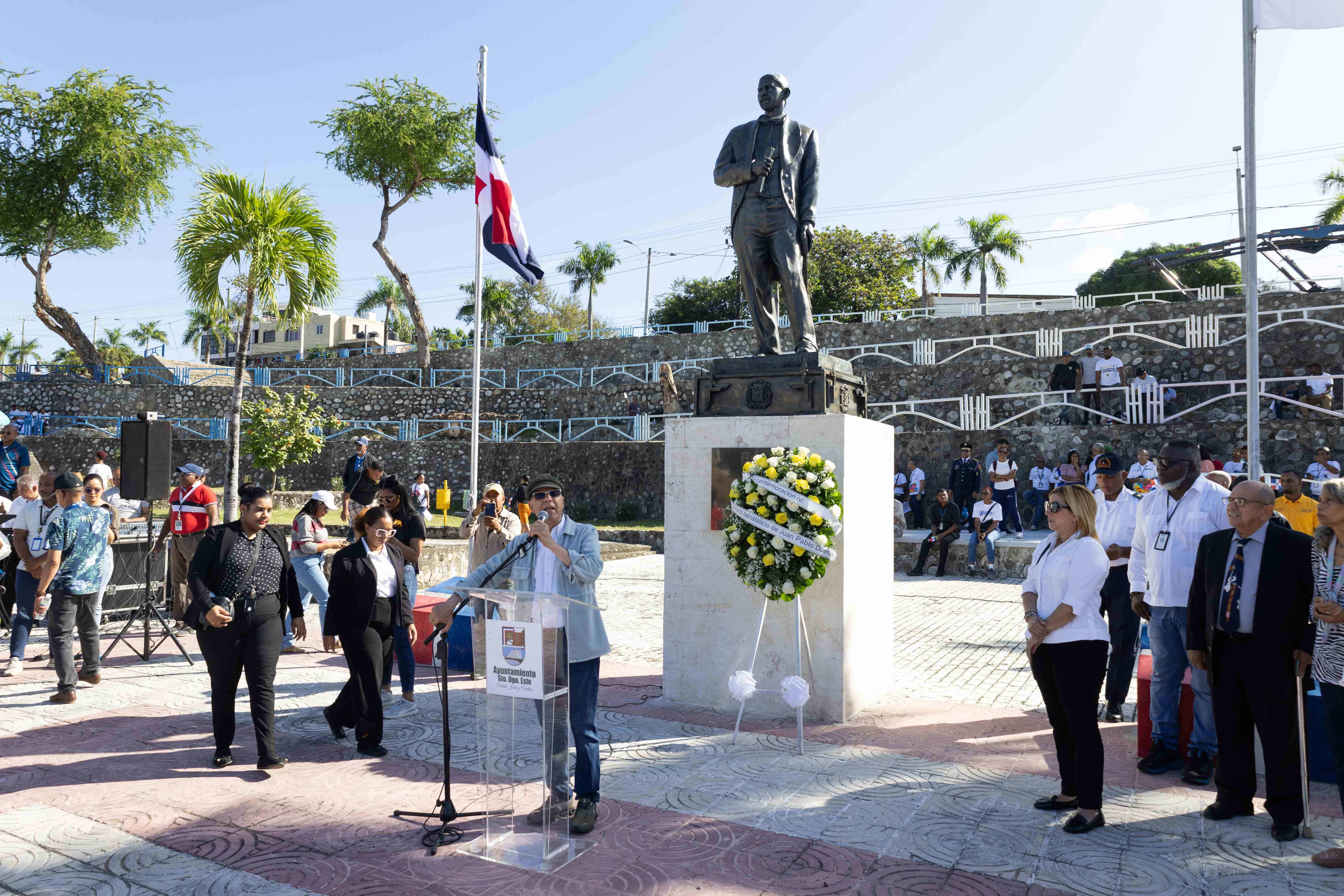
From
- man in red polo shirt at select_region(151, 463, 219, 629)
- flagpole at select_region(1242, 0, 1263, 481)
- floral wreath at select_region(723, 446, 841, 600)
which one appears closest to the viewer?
floral wreath at select_region(723, 446, 841, 600)

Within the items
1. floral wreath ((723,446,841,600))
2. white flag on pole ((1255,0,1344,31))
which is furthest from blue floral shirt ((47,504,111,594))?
white flag on pole ((1255,0,1344,31))

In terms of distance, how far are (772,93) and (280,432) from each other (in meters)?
16.6

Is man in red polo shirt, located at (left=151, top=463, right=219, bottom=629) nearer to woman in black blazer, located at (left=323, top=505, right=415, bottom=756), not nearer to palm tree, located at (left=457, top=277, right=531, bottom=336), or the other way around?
woman in black blazer, located at (left=323, top=505, right=415, bottom=756)

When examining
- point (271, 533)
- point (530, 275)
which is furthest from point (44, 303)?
point (271, 533)

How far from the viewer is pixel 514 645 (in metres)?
4.12

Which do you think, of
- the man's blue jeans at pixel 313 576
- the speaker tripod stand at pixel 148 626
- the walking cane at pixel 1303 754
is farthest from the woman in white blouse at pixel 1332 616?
the speaker tripod stand at pixel 148 626

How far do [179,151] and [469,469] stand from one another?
15.8 metres

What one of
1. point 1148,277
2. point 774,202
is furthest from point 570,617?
point 1148,277

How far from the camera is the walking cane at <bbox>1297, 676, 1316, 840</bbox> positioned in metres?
4.26

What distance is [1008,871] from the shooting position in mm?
3904

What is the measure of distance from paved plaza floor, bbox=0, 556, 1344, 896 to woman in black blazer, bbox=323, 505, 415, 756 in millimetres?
228

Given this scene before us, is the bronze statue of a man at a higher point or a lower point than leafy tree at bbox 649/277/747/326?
lower

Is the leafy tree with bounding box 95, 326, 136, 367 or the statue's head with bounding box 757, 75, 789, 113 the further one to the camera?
the leafy tree with bounding box 95, 326, 136, 367

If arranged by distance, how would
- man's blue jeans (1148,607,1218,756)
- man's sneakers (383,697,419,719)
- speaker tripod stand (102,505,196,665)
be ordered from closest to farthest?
1. man's blue jeans (1148,607,1218,756)
2. man's sneakers (383,697,419,719)
3. speaker tripod stand (102,505,196,665)
